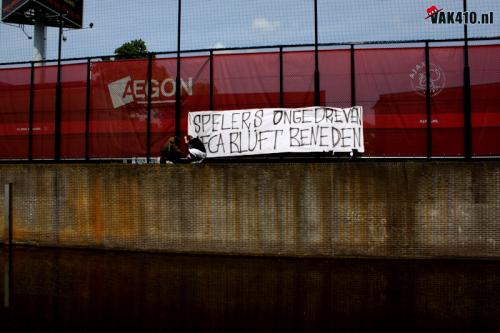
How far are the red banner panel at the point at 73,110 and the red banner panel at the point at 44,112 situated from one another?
0.29 m

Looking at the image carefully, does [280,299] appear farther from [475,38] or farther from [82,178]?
[475,38]

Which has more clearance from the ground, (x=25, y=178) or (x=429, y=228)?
(x=25, y=178)

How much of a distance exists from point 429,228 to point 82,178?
7.84 m

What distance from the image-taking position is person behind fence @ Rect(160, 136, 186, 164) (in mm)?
11250

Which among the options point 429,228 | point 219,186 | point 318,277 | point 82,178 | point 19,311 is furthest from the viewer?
point 82,178

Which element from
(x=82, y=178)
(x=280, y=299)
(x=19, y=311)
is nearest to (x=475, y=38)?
(x=280, y=299)

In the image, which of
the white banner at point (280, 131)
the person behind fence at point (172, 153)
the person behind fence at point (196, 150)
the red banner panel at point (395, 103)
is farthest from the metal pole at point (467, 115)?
the person behind fence at point (172, 153)

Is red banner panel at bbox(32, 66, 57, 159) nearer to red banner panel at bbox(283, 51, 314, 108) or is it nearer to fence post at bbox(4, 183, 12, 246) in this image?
fence post at bbox(4, 183, 12, 246)

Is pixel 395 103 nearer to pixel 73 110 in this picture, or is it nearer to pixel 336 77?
pixel 336 77

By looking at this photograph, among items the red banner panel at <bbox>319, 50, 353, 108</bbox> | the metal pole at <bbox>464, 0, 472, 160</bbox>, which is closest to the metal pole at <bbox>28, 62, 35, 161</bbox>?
the red banner panel at <bbox>319, 50, 353, 108</bbox>

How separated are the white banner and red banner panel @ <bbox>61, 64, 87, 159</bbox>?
3.04 meters

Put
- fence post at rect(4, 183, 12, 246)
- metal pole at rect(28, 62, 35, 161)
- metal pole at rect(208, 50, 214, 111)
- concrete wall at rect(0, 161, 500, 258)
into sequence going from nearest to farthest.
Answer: concrete wall at rect(0, 161, 500, 258)
metal pole at rect(208, 50, 214, 111)
fence post at rect(4, 183, 12, 246)
metal pole at rect(28, 62, 35, 161)

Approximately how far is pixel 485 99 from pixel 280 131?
15.1 ft

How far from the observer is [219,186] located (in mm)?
10812
